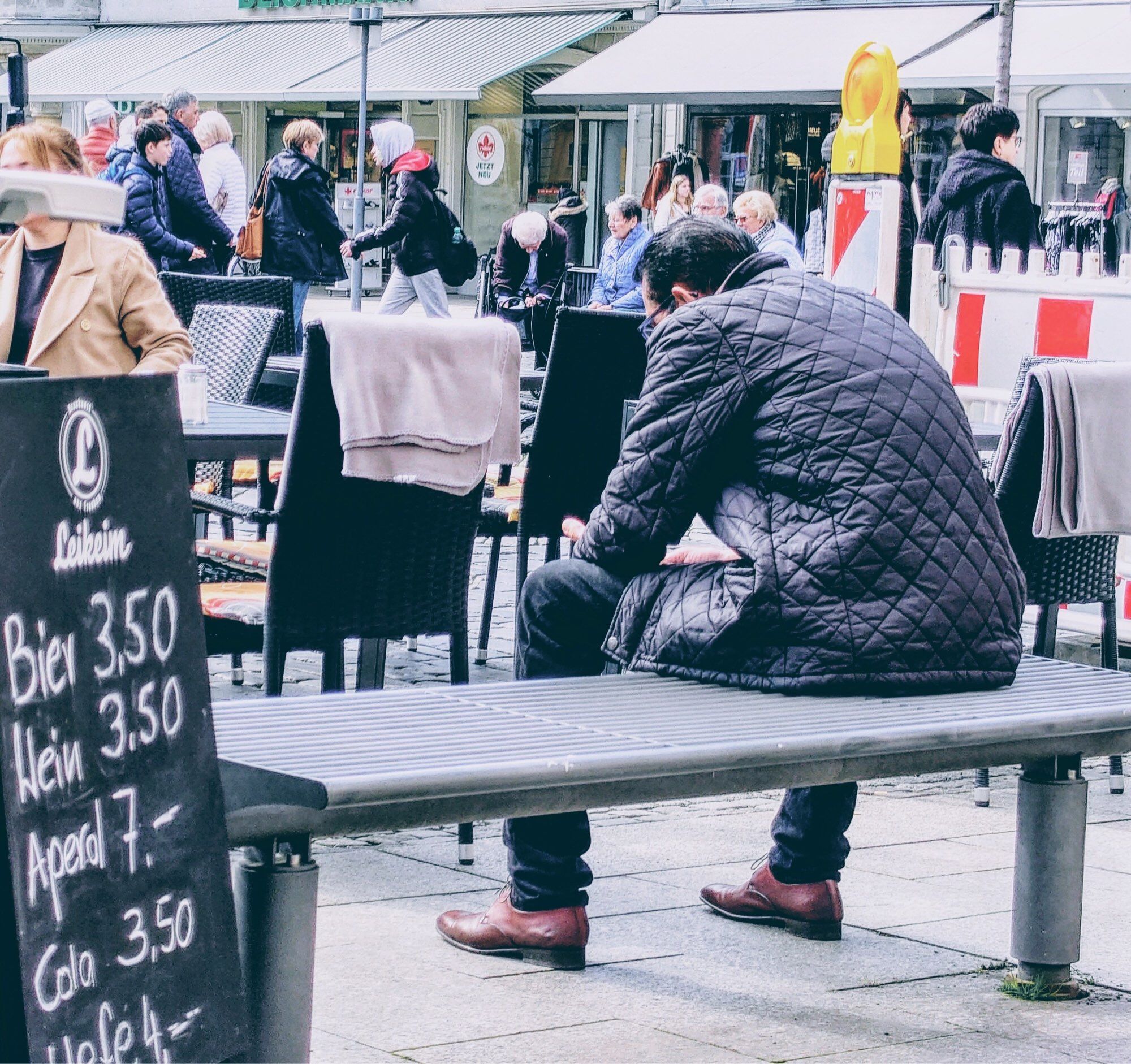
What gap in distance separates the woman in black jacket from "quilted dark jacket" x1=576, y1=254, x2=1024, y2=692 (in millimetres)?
9218

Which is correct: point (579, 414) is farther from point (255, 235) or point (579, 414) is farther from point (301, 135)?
point (301, 135)

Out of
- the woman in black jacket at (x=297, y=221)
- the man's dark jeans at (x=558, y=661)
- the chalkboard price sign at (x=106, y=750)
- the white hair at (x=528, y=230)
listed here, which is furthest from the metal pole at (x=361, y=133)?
the chalkboard price sign at (x=106, y=750)

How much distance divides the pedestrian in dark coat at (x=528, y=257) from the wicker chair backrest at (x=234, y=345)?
9.69 m

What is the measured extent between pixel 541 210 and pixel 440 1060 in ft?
87.6

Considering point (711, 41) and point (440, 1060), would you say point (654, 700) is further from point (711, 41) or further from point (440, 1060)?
point (711, 41)

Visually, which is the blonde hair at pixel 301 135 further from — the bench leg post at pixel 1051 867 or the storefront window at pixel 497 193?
the storefront window at pixel 497 193

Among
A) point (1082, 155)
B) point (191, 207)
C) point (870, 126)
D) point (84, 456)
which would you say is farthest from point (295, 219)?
point (1082, 155)

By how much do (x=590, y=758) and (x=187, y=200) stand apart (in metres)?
9.57

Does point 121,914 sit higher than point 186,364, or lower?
lower

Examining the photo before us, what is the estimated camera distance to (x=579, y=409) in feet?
19.6

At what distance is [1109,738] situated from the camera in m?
3.94

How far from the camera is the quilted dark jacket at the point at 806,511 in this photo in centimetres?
387

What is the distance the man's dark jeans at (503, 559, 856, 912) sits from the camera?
4.14m

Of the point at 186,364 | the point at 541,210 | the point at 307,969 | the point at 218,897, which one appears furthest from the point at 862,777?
the point at 541,210
